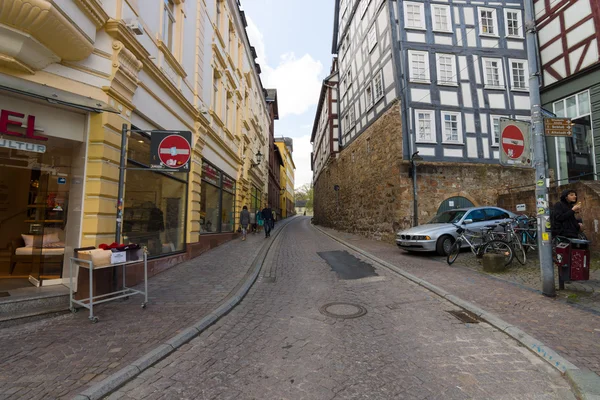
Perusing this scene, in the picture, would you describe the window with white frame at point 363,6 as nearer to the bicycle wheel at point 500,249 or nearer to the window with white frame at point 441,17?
the window with white frame at point 441,17

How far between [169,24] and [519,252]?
11102 mm

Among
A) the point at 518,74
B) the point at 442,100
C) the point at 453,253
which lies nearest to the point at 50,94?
the point at 453,253

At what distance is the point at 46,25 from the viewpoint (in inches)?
169

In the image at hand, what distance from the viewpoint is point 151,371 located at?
3.03m

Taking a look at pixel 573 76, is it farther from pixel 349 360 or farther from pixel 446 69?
pixel 349 360

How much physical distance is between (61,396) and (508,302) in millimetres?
6002

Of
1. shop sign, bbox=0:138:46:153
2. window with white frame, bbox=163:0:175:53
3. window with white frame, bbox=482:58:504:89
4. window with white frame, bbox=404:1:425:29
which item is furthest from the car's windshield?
shop sign, bbox=0:138:46:153

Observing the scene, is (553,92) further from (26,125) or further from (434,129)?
(26,125)

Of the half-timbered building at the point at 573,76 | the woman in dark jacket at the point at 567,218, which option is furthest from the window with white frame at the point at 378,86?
the woman in dark jacket at the point at 567,218

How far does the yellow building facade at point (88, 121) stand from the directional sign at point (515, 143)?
19.0 feet

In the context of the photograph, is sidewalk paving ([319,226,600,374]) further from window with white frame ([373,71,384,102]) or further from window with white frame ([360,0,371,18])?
window with white frame ([360,0,371,18])

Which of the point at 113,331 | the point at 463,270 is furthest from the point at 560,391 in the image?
the point at 463,270

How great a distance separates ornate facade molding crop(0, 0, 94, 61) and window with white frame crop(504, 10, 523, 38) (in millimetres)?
18360

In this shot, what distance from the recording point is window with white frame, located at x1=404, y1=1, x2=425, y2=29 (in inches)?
575
